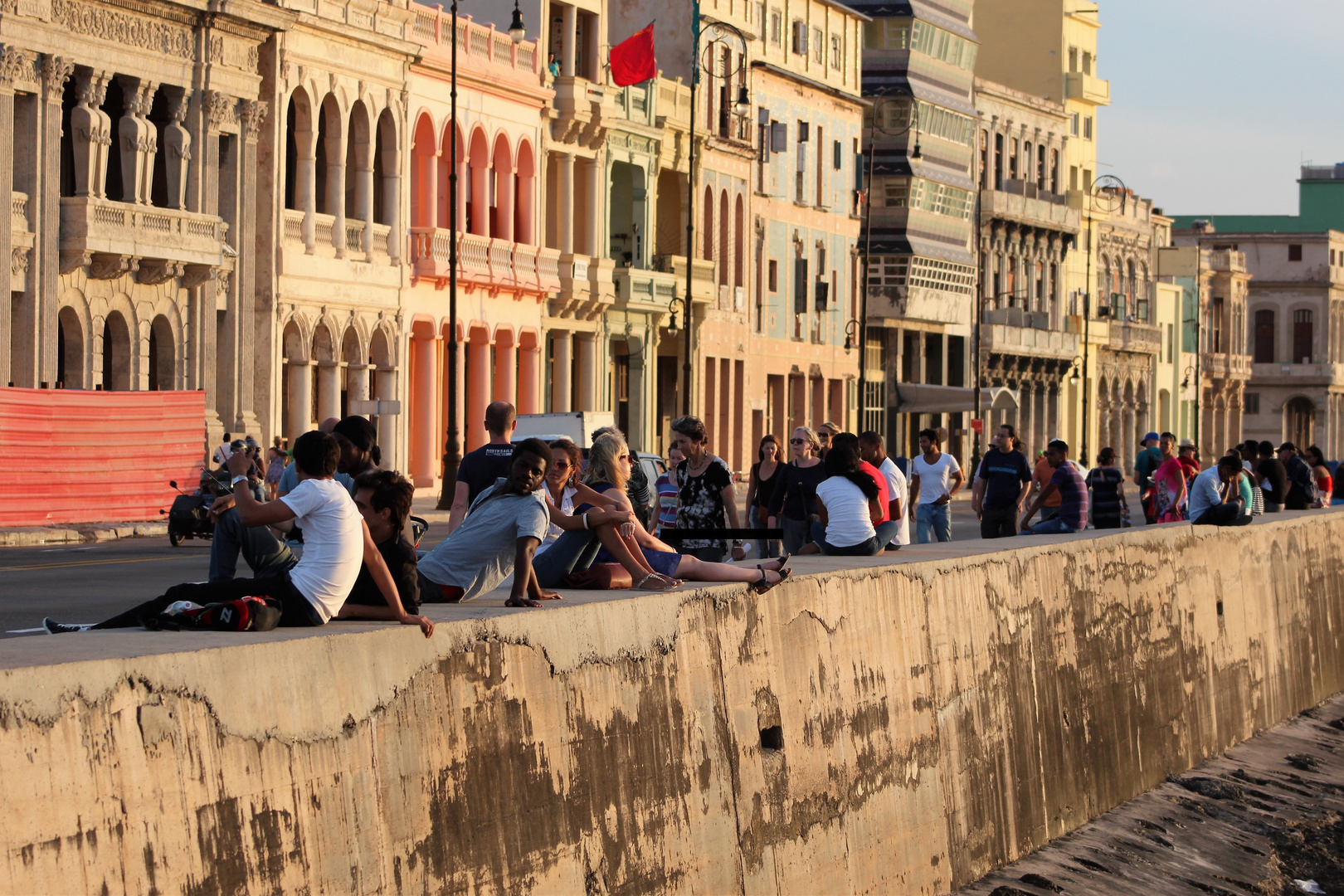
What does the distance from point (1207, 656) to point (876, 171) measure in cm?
5709

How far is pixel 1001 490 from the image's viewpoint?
23.6 metres

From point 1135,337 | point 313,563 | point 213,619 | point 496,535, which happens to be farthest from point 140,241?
point 1135,337

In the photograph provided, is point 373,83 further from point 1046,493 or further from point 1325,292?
point 1325,292

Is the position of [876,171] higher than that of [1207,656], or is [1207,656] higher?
[876,171]

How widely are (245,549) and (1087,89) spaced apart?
90865mm

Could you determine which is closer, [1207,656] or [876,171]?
[1207,656]

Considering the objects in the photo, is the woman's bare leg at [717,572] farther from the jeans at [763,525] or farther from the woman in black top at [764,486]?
the jeans at [763,525]

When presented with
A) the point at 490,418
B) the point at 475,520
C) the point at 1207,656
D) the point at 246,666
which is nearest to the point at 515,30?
the point at 1207,656

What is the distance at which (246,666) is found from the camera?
7.83m

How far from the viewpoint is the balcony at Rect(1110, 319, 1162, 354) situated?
102 meters

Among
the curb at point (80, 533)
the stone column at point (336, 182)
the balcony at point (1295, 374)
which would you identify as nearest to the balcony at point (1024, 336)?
the stone column at point (336, 182)

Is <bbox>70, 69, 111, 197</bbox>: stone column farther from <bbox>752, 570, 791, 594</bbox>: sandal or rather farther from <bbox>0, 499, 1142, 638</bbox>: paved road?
<bbox>752, 570, 791, 594</bbox>: sandal

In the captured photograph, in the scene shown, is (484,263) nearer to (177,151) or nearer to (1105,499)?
(177,151)

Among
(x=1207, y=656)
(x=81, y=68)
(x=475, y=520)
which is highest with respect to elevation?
(x=81, y=68)
